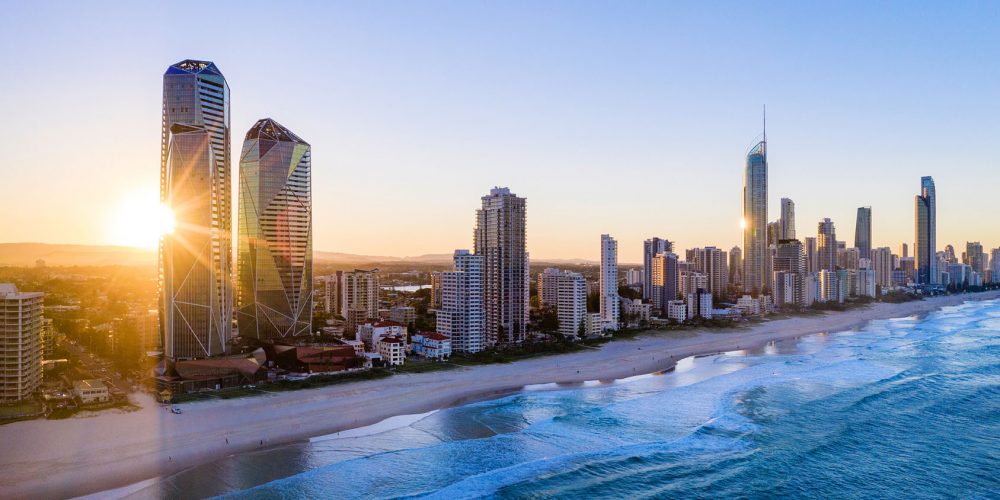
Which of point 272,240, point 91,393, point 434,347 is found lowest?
point 434,347

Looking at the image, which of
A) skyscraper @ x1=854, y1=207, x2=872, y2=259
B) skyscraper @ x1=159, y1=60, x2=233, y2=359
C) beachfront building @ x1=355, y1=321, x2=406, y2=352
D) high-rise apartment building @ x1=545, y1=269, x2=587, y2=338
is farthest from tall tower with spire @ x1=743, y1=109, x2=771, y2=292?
skyscraper @ x1=159, y1=60, x2=233, y2=359

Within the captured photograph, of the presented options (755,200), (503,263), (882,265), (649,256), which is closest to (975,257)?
(882,265)

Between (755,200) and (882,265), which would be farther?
(882,265)

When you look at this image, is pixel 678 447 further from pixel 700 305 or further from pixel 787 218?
pixel 787 218

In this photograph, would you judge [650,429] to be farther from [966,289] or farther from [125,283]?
[966,289]

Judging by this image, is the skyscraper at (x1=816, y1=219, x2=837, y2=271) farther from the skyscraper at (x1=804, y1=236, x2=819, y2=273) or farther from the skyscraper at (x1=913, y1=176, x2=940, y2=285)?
the skyscraper at (x1=913, y1=176, x2=940, y2=285)

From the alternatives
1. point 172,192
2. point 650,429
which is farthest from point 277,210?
point 650,429
